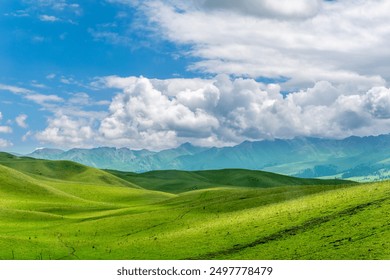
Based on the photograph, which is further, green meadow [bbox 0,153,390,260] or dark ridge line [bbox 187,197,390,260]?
dark ridge line [bbox 187,197,390,260]

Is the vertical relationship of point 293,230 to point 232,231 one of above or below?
above

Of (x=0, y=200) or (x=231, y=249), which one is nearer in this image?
(x=231, y=249)

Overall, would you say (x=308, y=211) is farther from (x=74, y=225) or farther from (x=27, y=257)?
(x=74, y=225)

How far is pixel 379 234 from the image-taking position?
42719mm

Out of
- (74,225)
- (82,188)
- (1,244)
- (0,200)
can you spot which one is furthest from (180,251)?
(82,188)

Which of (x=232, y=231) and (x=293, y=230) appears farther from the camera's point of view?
(x=232, y=231)

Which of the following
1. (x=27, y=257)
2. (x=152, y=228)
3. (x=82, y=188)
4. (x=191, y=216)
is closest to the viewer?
(x=27, y=257)

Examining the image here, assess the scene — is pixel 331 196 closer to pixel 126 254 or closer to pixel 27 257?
pixel 126 254

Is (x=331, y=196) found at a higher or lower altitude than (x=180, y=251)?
higher

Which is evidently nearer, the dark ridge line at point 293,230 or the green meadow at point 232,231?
the green meadow at point 232,231

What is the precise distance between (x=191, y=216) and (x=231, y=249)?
30.0 m

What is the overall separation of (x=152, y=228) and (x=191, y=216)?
961 cm

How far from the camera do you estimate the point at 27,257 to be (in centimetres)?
5381

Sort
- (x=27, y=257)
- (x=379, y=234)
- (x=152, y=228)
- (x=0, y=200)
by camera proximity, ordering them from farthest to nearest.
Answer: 1. (x=0, y=200)
2. (x=152, y=228)
3. (x=27, y=257)
4. (x=379, y=234)
